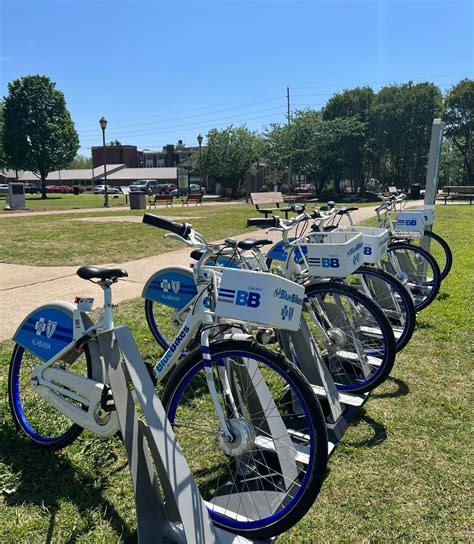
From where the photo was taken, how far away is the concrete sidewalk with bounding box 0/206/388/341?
506cm

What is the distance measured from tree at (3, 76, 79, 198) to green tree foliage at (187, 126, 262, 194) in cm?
1303

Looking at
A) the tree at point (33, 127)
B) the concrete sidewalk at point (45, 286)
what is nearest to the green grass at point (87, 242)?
the concrete sidewalk at point (45, 286)

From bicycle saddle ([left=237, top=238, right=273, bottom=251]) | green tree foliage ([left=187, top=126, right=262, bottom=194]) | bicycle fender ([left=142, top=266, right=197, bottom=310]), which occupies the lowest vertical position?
bicycle fender ([left=142, top=266, right=197, bottom=310])

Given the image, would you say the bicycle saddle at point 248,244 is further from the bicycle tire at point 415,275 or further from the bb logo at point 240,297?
the bicycle tire at point 415,275

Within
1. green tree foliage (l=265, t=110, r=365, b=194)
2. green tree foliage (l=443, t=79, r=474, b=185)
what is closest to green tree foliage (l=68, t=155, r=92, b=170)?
green tree foliage (l=265, t=110, r=365, b=194)

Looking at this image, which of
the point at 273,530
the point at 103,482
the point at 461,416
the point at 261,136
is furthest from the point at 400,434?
the point at 261,136

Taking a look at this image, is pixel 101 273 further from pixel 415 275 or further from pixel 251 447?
pixel 415 275

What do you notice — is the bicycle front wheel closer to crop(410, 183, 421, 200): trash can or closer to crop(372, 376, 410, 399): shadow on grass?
crop(372, 376, 410, 399): shadow on grass

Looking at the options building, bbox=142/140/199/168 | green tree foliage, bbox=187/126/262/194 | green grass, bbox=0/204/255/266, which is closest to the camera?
green grass, bbox=0/204/255/266

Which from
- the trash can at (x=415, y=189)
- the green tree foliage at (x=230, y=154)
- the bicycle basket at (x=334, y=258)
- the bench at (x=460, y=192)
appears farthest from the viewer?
the green tree foliage at (x=230, y=154)

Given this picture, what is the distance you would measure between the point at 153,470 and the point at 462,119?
1587 inches

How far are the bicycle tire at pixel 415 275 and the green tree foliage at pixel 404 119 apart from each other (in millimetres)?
30447

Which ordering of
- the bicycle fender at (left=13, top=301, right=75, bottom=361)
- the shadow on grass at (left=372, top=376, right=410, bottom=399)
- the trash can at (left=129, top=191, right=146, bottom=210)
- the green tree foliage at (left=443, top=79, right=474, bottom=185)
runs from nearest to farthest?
the bicycle fender at (left=13, top=301, right=75, bottom=361) → the shadow on grass at (left=372, top=376, right=410, bottom=399) → the trash can at (left=129, top=191, right=146, bottom=210) → the green tree foliage at (left=443, top=79, right=474, bottom=185)

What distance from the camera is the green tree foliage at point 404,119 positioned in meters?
34.3
